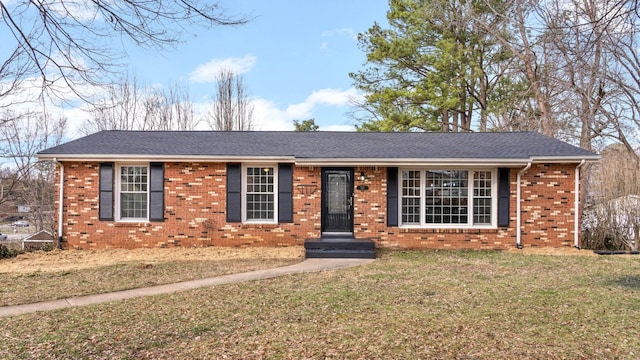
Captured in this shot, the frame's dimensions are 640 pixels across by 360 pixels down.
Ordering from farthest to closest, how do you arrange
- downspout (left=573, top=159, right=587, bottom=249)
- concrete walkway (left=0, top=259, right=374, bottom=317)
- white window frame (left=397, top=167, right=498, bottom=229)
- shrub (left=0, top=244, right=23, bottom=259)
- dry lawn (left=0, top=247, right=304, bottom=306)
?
white window frame (left=397, top=167, right=498, bottom=229) < downspout (left=573, top=159, right=587, bottom=249) < shrub (left=0, top=244, right=23, bottom=259) < dry lawn (left=0, top=247, right=304, bottom=306) < concrete walkway (left=0, top=259, right=374, bottom=317)

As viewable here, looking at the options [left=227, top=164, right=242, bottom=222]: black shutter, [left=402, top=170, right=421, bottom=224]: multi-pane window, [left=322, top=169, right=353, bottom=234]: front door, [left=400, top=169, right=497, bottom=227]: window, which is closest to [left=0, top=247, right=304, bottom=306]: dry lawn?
[left=227, top=164, right=242, bottom=222]: black shutter

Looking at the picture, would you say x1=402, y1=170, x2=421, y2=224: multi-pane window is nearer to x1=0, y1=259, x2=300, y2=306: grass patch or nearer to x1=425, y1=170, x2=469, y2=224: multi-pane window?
x1=425, y1=170, x2=469, y2=224: multi-pane window

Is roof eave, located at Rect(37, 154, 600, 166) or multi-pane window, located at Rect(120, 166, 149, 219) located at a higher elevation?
roof eave, located at Rect(37, 154, 600, 166)

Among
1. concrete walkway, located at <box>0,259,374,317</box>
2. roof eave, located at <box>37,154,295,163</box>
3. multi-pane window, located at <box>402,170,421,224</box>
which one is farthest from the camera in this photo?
multi-pane window, located at <box>402,170,421,224</box>

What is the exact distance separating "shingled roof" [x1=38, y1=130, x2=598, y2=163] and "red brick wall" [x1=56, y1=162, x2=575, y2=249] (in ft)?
1.37

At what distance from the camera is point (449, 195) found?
10.4 meters

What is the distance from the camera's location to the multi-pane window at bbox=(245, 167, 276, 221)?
1048 cm

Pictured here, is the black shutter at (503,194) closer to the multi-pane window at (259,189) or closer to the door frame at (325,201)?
the door frame at (325,201)

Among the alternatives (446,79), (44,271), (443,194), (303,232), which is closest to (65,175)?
(44,271)

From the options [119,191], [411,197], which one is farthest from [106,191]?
[411,197]

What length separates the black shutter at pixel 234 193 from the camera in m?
10.2

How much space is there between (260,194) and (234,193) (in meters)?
0.70

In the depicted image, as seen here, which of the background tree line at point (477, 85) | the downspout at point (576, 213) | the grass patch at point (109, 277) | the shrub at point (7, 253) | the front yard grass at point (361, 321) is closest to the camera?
the front yard grass at point (361, 321)

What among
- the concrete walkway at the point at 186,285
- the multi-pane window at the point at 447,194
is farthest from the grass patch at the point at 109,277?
the multi-pane window at the point at 447,194
